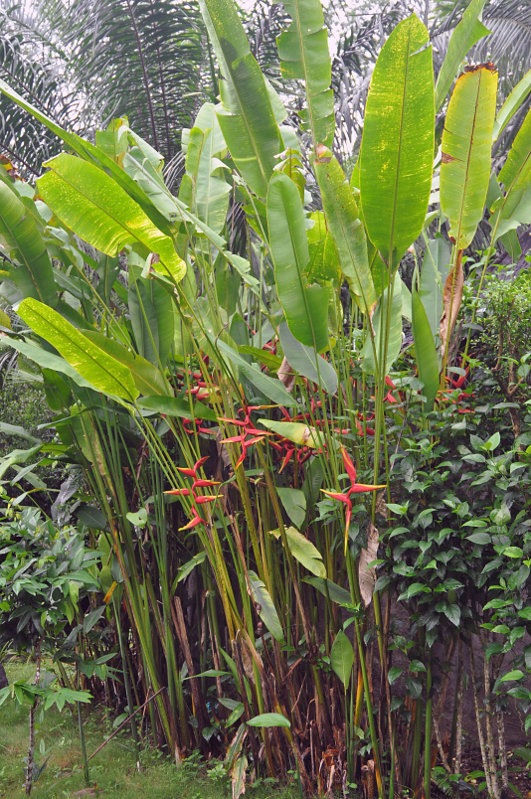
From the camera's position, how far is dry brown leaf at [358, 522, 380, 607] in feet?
6.31

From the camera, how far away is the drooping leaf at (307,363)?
1999 millimetres

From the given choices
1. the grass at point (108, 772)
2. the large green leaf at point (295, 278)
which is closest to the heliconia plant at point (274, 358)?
the large green leaf at point (295, 278)

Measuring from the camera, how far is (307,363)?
6.57ft

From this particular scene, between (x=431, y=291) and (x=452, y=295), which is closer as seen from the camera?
(x=452, y=295)

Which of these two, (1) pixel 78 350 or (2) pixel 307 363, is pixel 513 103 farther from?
(1) pixel 78 350

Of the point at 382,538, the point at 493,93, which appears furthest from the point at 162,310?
the point at 493,93

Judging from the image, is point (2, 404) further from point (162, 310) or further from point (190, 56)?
point (162, 310)

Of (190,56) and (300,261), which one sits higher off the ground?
(190,56)

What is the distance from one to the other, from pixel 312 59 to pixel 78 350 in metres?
1.19

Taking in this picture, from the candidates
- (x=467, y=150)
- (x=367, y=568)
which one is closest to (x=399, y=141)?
(x=467, y=150)

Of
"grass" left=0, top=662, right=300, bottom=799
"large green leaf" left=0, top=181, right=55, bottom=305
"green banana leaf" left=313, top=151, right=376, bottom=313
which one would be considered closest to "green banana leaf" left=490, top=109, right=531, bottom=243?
"green banana leaf" left=313, top=151, right=376, bottom=313

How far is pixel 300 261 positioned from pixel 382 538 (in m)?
0.88

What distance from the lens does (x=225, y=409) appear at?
218cm

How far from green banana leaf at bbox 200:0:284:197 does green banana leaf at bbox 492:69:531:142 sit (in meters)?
0.72
